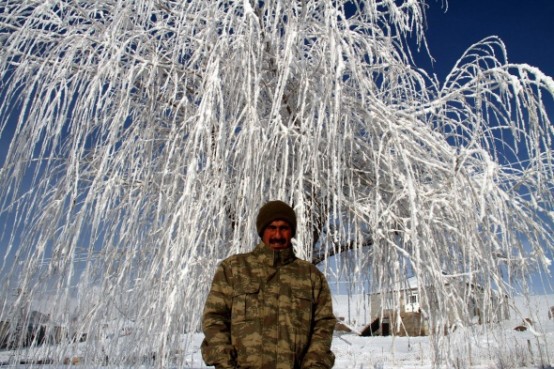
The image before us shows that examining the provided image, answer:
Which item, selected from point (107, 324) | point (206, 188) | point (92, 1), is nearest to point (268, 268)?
point (206, 188)

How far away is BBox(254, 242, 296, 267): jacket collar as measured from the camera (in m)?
1.76

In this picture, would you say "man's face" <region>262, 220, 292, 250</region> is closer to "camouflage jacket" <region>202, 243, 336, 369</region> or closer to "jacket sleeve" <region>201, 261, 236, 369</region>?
"camouflage jacket" <region>202, 243, 336, 369</region>

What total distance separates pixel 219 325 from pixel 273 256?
31 centimetres

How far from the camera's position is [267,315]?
168cm

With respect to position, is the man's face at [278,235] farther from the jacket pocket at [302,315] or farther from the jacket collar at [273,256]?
the jacket pocket at [302,315]

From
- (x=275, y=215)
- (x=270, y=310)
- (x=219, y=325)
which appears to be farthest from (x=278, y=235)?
(x=219, y=325)

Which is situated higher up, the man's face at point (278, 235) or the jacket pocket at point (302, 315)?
the man's face at point (278, 235)

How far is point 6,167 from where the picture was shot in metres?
2.96

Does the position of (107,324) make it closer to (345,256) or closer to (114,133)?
(114,133)

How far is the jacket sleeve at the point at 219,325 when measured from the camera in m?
1.58

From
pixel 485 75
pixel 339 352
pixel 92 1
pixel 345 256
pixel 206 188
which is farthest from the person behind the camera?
pixel 339 352

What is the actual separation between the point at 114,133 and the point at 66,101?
1.24 ft

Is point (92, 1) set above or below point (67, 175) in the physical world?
above

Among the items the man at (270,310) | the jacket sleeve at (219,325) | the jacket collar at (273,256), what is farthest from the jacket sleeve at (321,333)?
the jacket sleeve at (219,325)
